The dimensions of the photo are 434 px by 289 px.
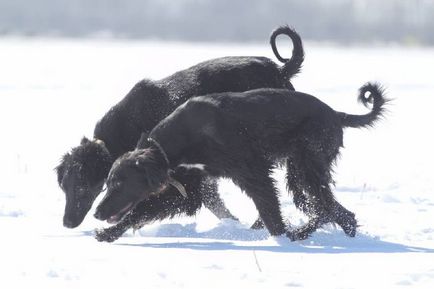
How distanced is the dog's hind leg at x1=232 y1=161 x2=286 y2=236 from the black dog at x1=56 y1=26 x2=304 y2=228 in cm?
83

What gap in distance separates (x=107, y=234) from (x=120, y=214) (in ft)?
0.57

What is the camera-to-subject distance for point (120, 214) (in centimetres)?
664

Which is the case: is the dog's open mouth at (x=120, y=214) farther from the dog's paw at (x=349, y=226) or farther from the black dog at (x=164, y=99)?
the dog's paw at (x=349, y=226)

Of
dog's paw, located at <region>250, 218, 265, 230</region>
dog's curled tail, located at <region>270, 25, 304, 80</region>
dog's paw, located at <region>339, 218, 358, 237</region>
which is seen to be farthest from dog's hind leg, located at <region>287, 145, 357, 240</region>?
dog's curled tail, located at <region>270, 25, 304, 80</region>

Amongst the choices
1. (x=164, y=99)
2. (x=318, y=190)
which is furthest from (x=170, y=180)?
(x=164, y=99)

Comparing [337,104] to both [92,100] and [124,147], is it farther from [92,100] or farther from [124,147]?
[124,147]

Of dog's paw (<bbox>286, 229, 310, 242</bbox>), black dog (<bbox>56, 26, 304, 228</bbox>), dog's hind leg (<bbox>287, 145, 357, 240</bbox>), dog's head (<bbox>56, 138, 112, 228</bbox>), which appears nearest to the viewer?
dog's paw (<bbox>286, 229, 310, 242</bbox>)

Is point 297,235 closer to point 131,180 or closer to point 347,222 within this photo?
point 347,222

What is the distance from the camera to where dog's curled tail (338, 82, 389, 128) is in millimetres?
7105

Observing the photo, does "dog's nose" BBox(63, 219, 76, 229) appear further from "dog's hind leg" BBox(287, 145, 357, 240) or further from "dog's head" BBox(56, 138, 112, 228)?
"dog's hind leg" BBox(287, 145, 357, 240)

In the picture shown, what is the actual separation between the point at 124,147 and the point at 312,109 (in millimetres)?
1744

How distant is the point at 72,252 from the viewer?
5.29 metres

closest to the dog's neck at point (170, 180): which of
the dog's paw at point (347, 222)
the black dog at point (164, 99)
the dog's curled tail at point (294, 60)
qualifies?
the black dog at point (164, 99)

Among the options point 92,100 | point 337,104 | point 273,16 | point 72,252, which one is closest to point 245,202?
point 72,252
